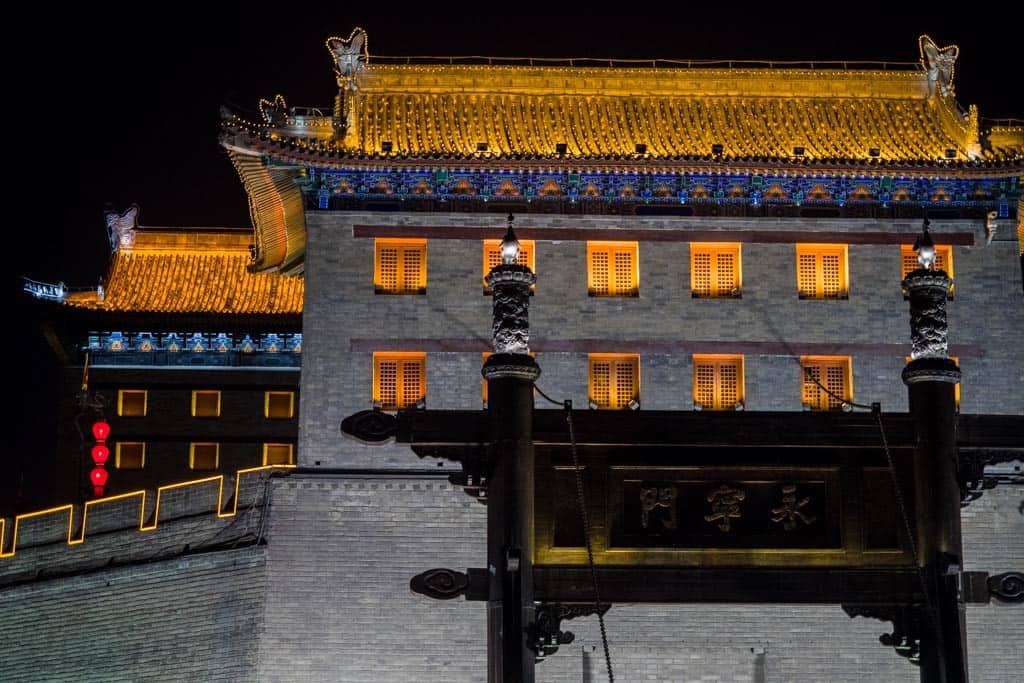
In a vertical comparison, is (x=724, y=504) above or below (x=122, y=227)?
below

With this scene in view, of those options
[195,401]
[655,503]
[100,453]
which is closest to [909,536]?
[655,503]

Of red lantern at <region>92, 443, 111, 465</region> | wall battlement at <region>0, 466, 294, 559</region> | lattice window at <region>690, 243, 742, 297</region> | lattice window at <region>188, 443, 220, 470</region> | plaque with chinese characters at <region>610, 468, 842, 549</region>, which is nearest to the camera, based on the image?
plaque with chinese characters at <region>610, 468, 842, 549</region>

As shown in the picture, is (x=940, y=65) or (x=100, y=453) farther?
(x=100, y=453)

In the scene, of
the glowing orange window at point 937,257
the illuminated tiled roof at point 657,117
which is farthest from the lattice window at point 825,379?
the illuminated tiled roof at point 657,117

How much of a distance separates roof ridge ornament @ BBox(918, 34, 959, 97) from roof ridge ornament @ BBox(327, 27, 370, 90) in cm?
1099

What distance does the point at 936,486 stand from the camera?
2358cm

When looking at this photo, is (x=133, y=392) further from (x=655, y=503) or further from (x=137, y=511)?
(x=655, y=503)

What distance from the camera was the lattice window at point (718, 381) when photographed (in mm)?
31844

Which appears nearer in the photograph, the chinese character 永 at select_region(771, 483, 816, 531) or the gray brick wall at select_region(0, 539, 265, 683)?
the chinese character 永 at select_region(771, 483, 816, 531)

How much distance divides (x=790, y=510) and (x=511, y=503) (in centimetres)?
396

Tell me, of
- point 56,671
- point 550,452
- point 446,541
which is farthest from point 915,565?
point 56,671

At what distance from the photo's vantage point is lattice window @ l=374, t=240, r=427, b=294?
31875 mm

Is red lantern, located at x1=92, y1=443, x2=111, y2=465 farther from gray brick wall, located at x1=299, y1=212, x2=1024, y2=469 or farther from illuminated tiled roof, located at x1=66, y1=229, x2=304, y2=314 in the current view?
gray brick wall, located at x1=299, y1=212, x2=1024, y2=469

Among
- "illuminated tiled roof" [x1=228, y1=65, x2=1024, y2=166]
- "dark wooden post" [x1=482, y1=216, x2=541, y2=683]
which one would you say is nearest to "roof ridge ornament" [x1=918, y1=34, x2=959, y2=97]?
"illuminated tiled roof" [x1=228, y1=65, x2=1024, y2=166]
